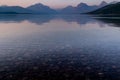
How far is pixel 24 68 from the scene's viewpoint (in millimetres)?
28172

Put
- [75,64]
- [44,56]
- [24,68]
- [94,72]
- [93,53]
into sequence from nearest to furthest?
[94,72] → [24,68] → [75,64] → [44,56] → [93,53]

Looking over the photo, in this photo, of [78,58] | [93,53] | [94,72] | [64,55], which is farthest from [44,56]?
[94,72]

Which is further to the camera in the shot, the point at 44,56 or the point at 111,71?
the point at 44,56

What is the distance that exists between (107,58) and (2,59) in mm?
17607

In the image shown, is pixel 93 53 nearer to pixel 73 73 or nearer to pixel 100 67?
pixel 100 67

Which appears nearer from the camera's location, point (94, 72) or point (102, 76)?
point (102, 76)

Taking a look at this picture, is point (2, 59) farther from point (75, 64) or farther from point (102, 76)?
point (102, 76)

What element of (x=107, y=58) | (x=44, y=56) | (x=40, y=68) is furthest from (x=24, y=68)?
(x=107, y=58)

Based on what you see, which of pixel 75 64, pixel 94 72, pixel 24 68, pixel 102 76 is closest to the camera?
pixel 102 76

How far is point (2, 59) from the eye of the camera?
108 ft

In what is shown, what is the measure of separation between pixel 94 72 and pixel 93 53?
12388 millimetres

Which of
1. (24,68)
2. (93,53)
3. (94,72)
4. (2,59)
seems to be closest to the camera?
(94,72)

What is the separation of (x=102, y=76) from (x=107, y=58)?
10.1 meters

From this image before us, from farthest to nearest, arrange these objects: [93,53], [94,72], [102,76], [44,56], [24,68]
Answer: [93,53] → [44,56] → [24,68] → [94,72] → [102,76]
